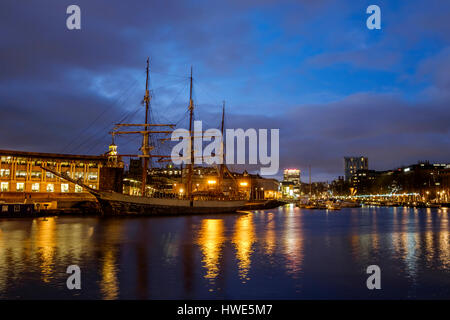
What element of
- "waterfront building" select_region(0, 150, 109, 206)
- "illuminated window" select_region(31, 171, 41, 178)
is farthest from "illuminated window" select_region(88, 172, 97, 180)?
"illuminated window" select_region(31, 171, 41, 178)

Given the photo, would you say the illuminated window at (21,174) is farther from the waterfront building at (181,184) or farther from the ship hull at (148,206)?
the ship hull at (148,206)

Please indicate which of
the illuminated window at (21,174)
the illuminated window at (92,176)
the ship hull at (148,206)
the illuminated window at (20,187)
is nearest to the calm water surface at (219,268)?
the ship hull at (148,206)

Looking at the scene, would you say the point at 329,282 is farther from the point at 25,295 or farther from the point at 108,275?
the point at 25,295

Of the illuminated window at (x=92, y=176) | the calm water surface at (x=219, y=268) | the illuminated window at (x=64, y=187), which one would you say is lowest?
the calm water surface at (x=219, y=268)

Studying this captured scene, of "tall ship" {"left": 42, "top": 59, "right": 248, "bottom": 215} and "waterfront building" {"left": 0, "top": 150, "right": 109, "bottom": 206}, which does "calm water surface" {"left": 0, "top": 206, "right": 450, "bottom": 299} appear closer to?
"tall ship" {"left": 42, "top": 59, "right": 248, "bottom": 215}

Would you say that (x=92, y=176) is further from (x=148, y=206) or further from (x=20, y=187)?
(x=148, y=206)

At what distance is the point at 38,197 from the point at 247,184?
109 metres

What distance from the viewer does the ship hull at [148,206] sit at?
70.7m

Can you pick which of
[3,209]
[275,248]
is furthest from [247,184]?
[275,248]

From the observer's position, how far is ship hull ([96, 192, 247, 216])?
2783 inches

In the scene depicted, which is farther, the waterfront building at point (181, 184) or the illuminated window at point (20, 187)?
the waterfront building at point (181, 184)

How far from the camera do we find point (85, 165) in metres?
99.1

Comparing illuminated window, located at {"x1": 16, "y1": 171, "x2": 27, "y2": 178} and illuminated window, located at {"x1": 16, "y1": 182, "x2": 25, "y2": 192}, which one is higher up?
illuminated window, located at {"x1": 16, "y1": 171, "x2": 27, "y2": 178}

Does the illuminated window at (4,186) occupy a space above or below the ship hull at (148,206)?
above
